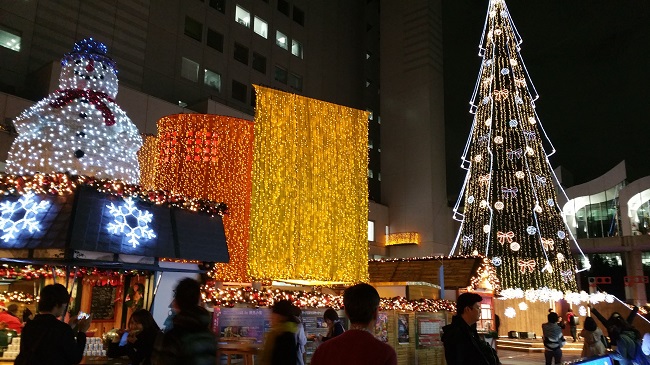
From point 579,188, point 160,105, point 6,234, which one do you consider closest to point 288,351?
point 6,234

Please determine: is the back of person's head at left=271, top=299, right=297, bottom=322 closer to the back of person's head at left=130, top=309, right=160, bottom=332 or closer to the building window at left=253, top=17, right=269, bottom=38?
the back of person's head at left=130, top=309, right=160, bottom=332

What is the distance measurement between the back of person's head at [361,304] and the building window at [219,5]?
73.1 feet

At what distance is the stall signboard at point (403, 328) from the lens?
936cm

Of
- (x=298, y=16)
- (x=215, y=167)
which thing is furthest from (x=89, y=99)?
(x=298, y=16)

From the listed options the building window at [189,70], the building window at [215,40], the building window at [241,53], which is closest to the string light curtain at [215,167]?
the building window at [189,70]

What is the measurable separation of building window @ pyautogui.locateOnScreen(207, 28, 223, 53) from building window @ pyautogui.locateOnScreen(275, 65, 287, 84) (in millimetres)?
3390

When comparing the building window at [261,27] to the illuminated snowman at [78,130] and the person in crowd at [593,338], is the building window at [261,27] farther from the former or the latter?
the person in crowd at [593,338]

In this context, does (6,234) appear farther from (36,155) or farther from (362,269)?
(362,269)

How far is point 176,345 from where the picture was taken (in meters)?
2.69

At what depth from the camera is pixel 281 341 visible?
360 centimetres

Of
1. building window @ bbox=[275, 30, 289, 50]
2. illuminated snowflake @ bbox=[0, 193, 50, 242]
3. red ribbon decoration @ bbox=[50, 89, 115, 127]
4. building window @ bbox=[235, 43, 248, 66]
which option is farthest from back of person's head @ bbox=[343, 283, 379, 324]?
building window @ bbox=[275, 30, 289, 50]

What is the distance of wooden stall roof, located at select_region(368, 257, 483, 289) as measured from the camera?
16531mm

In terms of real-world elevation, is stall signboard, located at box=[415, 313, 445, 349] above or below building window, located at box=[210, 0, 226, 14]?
below

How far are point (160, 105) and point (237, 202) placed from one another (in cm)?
734
